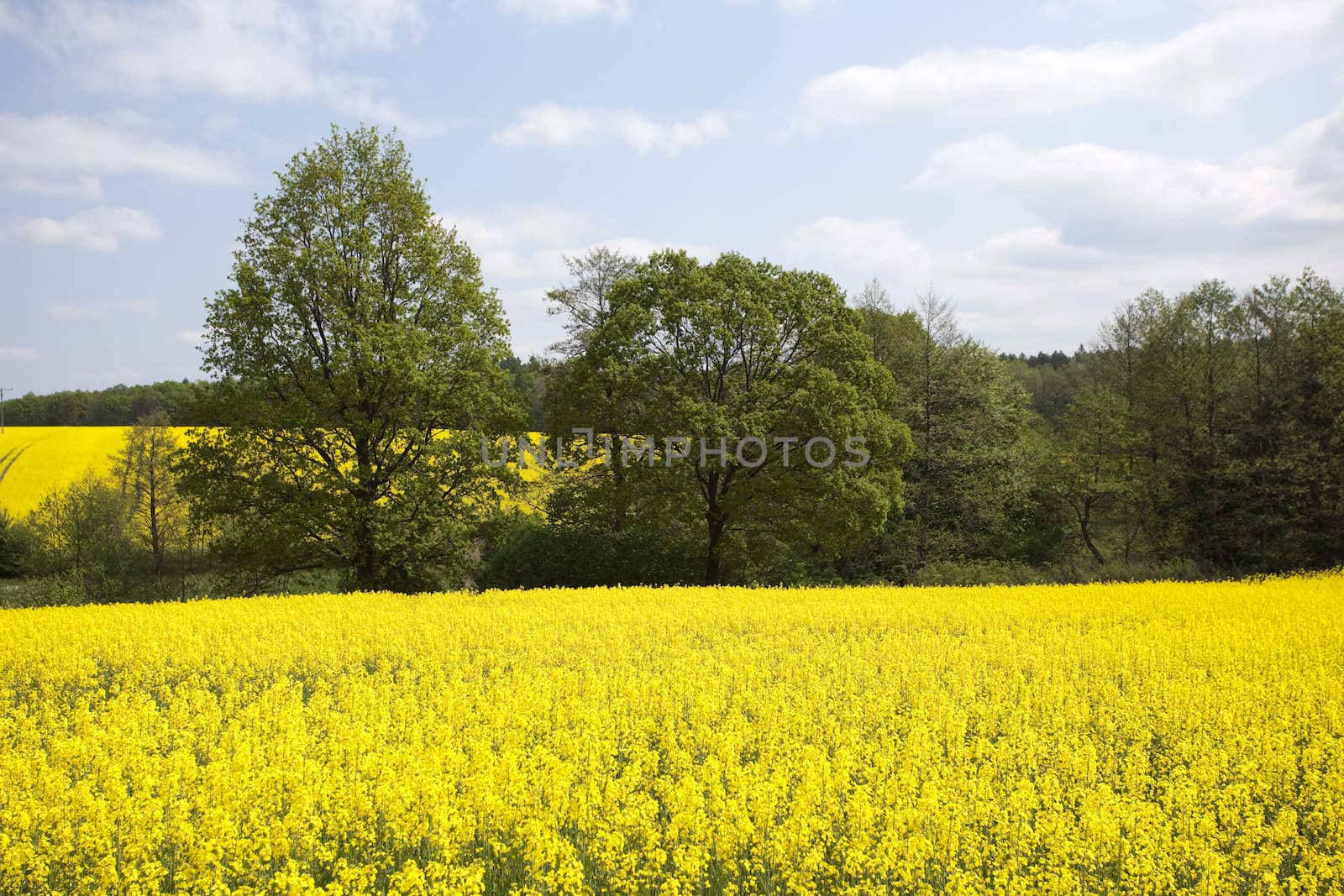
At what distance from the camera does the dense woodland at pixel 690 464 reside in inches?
869

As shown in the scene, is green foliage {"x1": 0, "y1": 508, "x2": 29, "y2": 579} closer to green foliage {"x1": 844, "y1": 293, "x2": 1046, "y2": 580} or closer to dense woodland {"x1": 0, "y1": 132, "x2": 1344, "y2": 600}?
dense woodland {"x1": 0, "y1": 132, "x2": 1344, "y2": 600}

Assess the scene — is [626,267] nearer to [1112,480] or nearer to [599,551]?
[599,551]

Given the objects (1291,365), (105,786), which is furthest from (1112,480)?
(105,786)

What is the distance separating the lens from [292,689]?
9.89m

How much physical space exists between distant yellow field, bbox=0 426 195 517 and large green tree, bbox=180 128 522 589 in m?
30.0

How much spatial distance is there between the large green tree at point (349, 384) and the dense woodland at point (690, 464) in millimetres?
87

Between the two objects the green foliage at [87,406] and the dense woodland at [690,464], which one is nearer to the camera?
the dense woodland at [690,464]

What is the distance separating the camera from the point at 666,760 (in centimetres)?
751

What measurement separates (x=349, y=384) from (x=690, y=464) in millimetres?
9641

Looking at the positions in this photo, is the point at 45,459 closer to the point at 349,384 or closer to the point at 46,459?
the point at 46,459

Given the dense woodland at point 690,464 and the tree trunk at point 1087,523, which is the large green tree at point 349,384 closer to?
the dense woodland at point 690,464

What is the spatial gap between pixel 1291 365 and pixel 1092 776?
96.0ft

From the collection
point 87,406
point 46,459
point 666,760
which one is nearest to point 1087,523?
point 666,760

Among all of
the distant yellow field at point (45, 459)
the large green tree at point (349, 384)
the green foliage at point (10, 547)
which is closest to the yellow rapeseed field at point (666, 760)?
the large green tree at point (349, 384)
